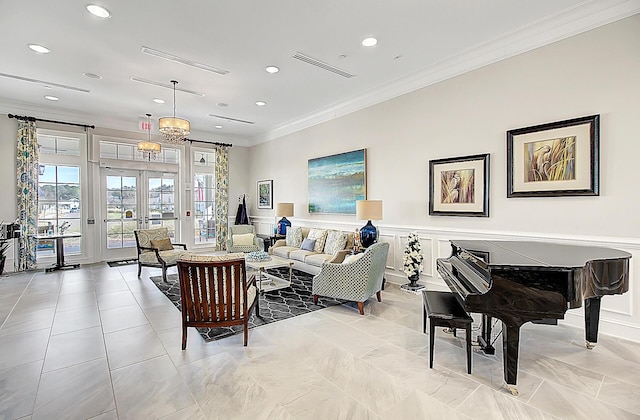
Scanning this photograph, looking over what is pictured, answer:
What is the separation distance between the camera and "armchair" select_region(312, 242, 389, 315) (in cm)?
396

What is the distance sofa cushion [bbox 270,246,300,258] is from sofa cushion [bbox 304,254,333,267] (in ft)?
2.29

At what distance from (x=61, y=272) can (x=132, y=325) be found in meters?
3.98

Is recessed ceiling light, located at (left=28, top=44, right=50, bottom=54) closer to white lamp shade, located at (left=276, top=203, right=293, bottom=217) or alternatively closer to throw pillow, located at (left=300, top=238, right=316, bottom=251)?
white lamp shade, located at (left=276, top=203, right=293, bottom=217)

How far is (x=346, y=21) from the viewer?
3.50m

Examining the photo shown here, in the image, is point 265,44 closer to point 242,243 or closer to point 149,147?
point 149,147

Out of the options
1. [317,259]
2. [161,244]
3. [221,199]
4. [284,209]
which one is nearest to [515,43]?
[317,259]

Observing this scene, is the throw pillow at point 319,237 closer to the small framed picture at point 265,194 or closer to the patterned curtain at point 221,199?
the small framed picture at point 265,194

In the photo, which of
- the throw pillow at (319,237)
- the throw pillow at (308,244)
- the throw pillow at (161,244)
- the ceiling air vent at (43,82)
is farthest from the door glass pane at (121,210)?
the throw pillow at (319,237)

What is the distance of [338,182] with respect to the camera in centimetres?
646

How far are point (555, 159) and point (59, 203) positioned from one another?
29.8 feet

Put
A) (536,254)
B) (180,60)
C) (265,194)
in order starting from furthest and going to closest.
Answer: (265,194) → (180,60) → (536,254)

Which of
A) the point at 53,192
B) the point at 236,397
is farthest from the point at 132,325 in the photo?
the point at 53,192

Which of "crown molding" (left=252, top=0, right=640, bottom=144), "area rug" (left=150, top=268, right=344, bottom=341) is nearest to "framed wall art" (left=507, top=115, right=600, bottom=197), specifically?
"crown molding" (left=252, top=0, right=640, bottom=144)

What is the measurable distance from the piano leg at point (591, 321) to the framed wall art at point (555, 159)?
1149 millimetres
